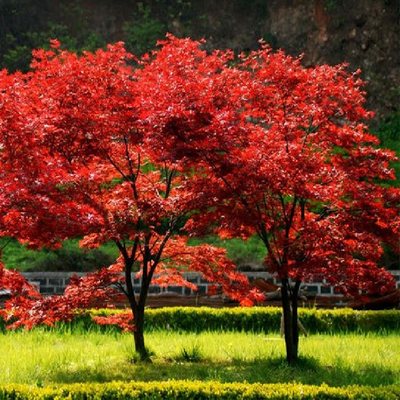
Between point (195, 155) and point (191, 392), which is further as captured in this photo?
point (195, 155)

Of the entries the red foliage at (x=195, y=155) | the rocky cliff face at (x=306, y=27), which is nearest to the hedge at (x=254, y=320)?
the red foliage at (x=195, y=155)

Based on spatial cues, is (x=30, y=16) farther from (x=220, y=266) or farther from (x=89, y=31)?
(x=220, y=266)

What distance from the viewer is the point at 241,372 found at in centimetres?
917

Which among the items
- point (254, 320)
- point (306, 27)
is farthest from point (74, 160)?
point (306, 27)

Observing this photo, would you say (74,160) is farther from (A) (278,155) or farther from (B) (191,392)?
(B) (191,392)

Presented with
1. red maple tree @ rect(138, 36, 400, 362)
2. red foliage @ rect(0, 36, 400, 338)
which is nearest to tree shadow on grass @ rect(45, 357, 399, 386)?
red maple tree @ rect(138, 36, 400, 362)

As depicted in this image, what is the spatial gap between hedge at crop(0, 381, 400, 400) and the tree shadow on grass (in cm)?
147

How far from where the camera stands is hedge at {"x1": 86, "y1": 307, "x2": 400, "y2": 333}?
14102 millimetres

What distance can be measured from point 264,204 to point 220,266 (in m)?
1.20

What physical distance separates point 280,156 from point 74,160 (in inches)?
114

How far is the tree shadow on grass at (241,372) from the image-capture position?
878 centimetres

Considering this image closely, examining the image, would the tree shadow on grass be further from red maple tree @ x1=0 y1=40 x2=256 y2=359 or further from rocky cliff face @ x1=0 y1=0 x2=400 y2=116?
rocky cliff face @ x1=0 y1=0 x2=400 y2=116

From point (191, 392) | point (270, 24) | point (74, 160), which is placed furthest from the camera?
point (270, 24)

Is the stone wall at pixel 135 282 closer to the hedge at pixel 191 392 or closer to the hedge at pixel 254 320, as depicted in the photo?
the hedge at pixel 254 320
